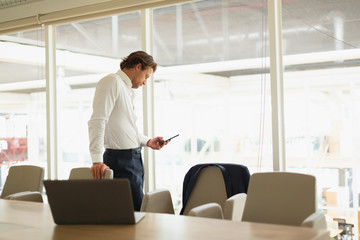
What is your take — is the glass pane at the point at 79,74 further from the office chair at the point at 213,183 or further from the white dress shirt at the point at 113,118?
the office chair at the point at 213,183

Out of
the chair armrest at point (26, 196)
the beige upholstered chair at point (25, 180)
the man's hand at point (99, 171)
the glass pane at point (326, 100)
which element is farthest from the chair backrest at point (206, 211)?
the beige upholstered chair at point (25, 180)

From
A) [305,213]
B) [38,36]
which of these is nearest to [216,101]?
[305,213]

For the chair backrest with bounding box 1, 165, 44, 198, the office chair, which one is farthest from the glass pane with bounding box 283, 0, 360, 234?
the chair backrest with bounding box 1, 165, 44, 198

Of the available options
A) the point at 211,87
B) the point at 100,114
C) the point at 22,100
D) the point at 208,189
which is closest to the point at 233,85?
the point at 211,87

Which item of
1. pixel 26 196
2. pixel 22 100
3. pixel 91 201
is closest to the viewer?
pixel 91 201

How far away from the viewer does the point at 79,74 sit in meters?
5.55

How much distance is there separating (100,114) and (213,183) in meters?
1.04

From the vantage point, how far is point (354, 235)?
393cm

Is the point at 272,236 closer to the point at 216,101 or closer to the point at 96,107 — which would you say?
the point at 96,107

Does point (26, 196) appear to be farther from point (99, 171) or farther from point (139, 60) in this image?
point (139, 60)

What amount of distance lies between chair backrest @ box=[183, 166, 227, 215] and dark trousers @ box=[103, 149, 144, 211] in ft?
1.34

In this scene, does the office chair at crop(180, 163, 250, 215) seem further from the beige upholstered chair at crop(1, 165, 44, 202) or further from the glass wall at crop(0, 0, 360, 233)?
the beige upholstered chair at crop(1, 165, 44, 202)

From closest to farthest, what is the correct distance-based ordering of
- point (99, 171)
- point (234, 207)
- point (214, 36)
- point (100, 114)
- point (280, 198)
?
point (280, 198)
point (234, 207)
point (99, 171)
point (100, 114)
point (214, 36)

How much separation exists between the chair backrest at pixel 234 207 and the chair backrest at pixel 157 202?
0.57 meters
